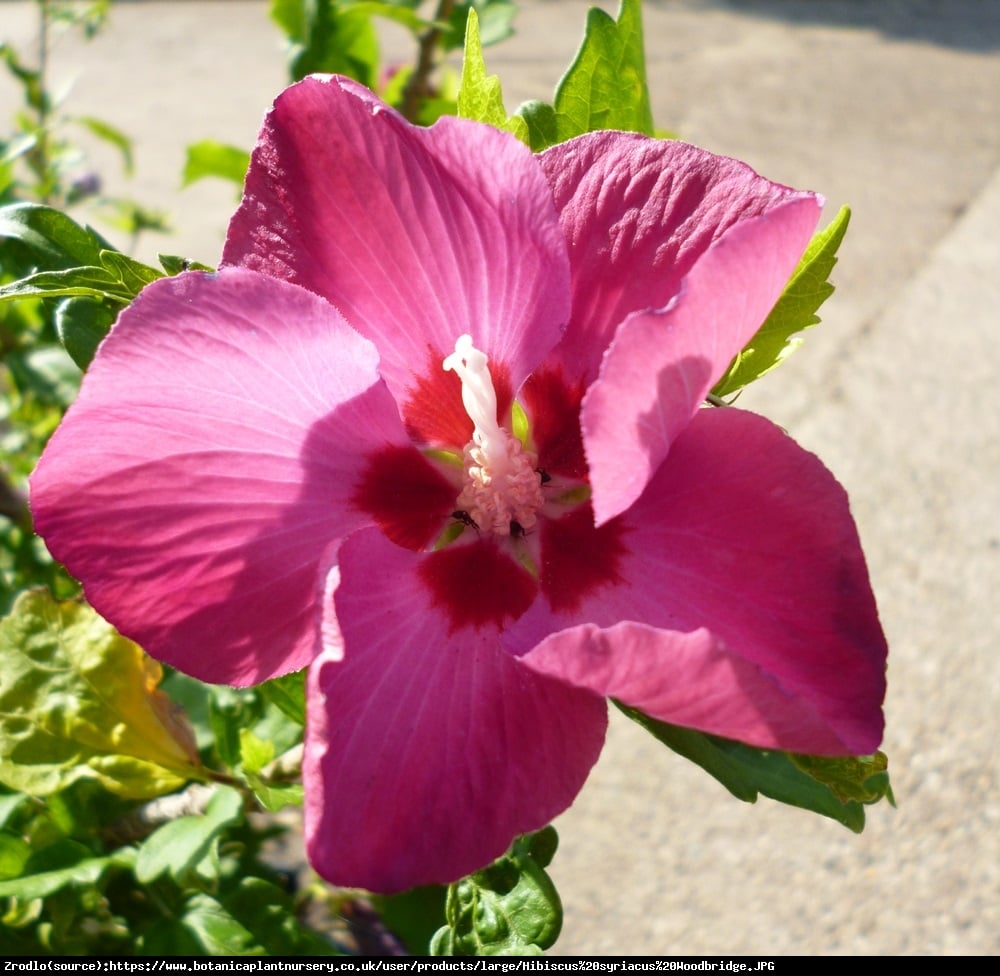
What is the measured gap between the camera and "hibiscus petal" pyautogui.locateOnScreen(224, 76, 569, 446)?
0.60m

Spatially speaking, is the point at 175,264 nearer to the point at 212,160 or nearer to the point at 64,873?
the point at 64,873

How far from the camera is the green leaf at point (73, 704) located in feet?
2.87

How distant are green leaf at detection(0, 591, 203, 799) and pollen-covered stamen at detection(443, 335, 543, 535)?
0.35 m

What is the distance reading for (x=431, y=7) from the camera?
2477 millimetres

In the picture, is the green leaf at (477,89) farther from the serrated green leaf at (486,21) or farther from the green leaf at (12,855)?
the green leaf at (12,855)

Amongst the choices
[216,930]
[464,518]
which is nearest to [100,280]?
[464,518]

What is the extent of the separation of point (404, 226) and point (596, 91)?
0.19 metres

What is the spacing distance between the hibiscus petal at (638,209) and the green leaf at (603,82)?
0.12 m

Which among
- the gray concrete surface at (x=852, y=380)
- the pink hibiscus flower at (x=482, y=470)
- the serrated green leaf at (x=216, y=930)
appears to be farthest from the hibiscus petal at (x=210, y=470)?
the gray concrete surface at (x=852, y=380)

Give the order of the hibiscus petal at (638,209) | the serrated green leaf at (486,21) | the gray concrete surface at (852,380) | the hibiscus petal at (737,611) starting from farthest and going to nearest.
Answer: the gray concrete surface at (852,380)
the serrated green leaf at (486,21)
the hibiscus petal at (638,209)
the hibiscus petal at (737,611)

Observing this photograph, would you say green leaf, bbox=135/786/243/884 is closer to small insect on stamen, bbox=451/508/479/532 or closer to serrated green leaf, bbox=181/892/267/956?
serrated green leaf, bbox=181/892/267/956

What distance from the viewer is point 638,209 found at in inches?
23.9

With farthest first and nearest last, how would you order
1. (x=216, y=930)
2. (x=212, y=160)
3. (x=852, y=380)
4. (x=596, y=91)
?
(x=852, y=380)
(x=212, y=160)
(x=216, y=930)
(x=596, y=91)

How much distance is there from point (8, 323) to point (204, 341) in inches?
37.8
